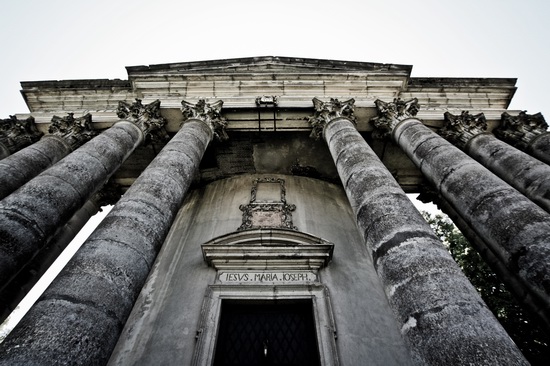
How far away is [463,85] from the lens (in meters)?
12.0

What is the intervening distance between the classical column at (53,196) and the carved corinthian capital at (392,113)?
7465 mm

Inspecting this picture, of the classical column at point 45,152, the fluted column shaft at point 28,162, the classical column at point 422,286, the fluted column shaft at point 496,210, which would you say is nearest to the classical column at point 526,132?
the fluted column shaft at point 496,210

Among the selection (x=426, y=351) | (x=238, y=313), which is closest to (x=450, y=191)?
(x=426, y=351)

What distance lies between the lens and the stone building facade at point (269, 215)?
3912 millimetres

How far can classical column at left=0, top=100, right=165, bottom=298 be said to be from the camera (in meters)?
5.04

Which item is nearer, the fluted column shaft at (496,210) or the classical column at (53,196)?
the fluted column shaft at (496,210)

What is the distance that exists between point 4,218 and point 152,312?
398 centimetres

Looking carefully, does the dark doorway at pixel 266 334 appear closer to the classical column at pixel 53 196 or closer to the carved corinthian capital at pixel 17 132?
the classical column at pixel 53 196

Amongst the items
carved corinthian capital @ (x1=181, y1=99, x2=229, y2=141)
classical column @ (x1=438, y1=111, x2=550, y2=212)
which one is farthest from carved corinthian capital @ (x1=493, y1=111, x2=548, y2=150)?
carved corinthian capital @ (x1=181, y1=99, x2=229, y2=141)

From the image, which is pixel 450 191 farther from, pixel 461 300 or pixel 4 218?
pixel 4 218

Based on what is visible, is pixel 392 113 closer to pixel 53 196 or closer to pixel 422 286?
pixel 422 286

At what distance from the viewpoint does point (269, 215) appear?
10391 mm

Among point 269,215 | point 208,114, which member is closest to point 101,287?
point 269,215

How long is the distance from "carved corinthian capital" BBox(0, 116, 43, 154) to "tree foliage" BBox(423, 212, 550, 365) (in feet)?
51.4
